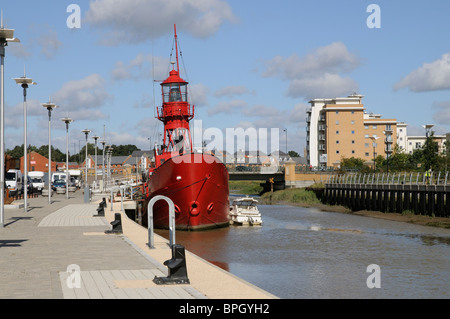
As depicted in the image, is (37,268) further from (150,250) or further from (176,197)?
(176,197)

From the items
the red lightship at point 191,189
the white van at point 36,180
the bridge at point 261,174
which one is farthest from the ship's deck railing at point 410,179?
the white van at point 36,180

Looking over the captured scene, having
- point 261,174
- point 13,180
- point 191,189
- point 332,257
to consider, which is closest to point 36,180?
point 13,180

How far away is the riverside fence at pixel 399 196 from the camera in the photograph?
143ft

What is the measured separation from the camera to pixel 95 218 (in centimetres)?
3166

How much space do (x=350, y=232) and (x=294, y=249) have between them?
412 inches

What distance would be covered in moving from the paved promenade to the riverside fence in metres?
27.8

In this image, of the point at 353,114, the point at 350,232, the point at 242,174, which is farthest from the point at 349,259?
the point at 353,114

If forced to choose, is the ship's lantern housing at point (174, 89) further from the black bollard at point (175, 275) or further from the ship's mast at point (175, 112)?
the black bollard at point (175, 275)

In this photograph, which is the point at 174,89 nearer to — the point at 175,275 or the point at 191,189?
the point at 191,189

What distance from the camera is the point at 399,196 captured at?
167ft

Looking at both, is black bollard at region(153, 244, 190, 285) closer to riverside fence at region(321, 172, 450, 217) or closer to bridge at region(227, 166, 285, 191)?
riverside fence at region(321, 172, 450, 217)

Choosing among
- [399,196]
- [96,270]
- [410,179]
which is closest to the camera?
[96,270]

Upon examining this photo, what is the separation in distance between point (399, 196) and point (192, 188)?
2327cm

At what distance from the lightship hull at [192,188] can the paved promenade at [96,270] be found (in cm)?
1157
